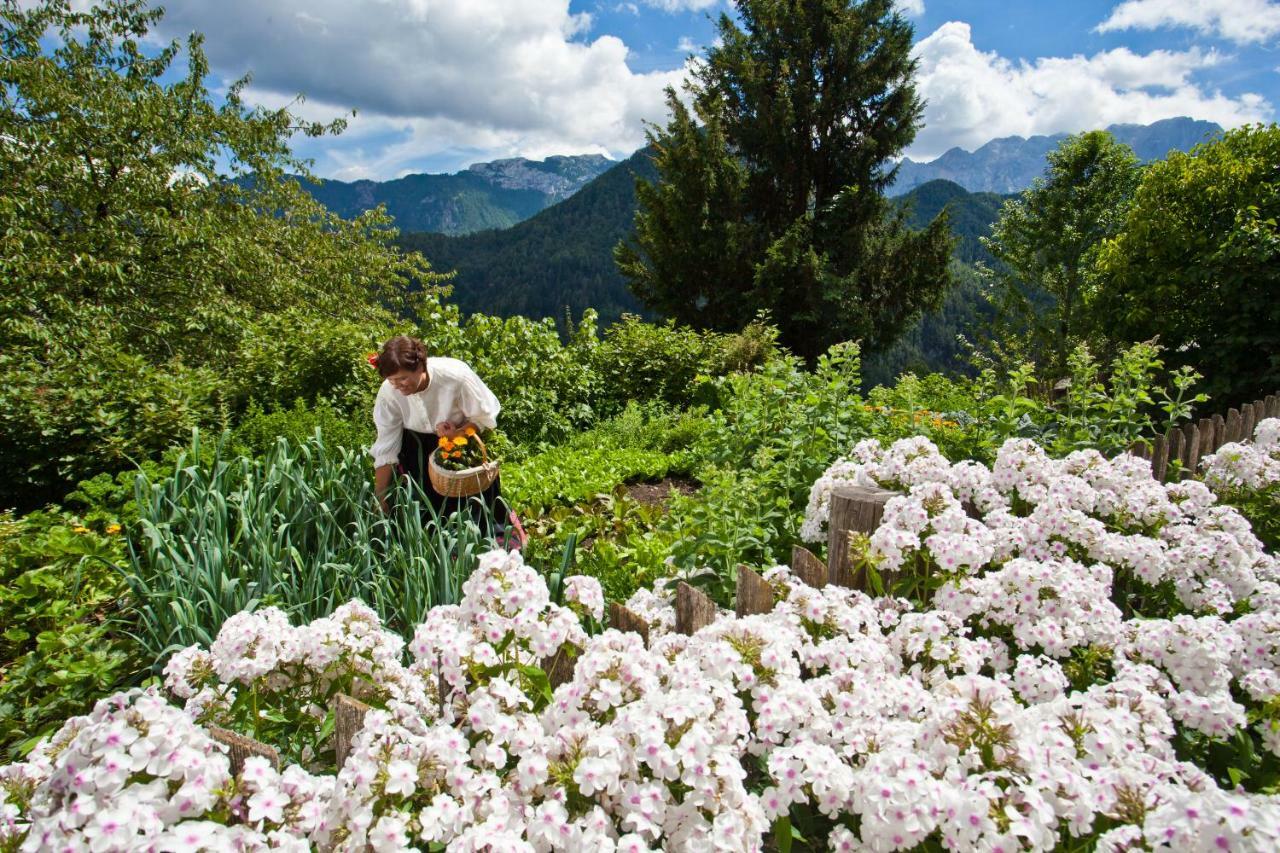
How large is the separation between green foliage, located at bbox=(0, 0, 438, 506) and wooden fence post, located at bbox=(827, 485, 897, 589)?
4.90m

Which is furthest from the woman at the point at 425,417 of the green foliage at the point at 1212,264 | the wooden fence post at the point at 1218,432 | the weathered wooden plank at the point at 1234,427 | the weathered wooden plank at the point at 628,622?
the green foliage at the point at 1212,264

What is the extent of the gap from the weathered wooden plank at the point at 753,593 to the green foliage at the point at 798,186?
13.1 metres

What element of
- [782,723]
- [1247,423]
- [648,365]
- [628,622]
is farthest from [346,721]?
[648,365]

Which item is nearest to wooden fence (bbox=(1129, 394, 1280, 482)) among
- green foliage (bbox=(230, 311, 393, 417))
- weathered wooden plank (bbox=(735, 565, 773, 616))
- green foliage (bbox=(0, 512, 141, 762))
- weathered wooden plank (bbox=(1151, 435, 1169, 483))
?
weathered wooden plank (bbox=(1151, 435, 1169, 483))

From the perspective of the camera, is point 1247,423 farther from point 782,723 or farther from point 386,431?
point 386,431

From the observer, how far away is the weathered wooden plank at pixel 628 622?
1784 mm

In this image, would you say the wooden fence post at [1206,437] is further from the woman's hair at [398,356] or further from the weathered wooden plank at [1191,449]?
the woman's hair at [398,356]

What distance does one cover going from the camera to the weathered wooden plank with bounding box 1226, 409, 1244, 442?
3779mm

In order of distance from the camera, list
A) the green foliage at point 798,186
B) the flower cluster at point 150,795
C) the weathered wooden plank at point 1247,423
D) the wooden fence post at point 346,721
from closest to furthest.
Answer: the flower cluster at point 150,795
the wooden fence post at point 346,721
the weathered wooden plank at point 1247,423
the green foliage at point 798,186

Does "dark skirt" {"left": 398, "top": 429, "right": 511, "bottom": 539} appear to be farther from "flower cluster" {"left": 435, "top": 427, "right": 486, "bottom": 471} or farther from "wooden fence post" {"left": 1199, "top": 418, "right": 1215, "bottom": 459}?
"wooden fence post" {"left": 1199, "top": 418, "right": 1215, "bottom": 459}

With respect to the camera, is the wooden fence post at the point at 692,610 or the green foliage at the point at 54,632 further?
the green foliage at the point at 54,632

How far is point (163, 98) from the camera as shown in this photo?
9.31 metres

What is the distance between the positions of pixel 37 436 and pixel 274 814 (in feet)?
17.6

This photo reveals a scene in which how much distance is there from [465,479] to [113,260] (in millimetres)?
7836
